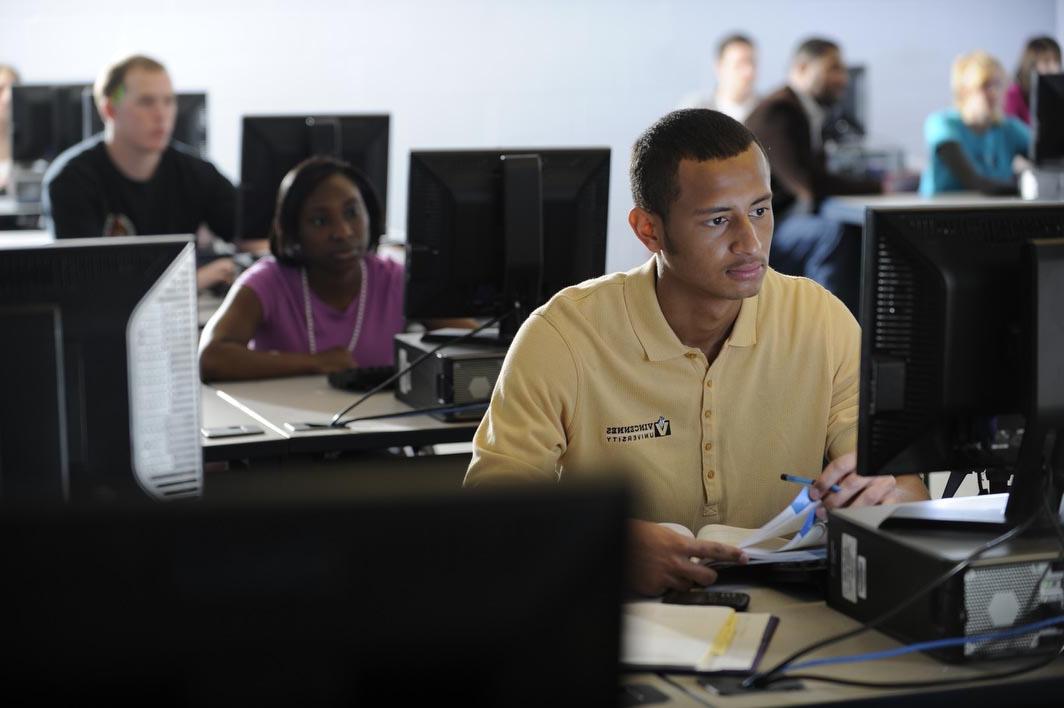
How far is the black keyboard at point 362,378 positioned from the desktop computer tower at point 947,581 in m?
1.53

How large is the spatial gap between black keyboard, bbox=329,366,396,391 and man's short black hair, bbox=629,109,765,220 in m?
1.12

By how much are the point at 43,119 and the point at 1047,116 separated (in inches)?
168

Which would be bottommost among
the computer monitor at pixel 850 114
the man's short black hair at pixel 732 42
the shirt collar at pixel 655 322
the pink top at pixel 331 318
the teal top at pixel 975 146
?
the pink top at pixel 331 318

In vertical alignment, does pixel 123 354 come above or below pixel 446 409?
above

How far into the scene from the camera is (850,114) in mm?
8570

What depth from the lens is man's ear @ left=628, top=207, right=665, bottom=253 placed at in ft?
6.45

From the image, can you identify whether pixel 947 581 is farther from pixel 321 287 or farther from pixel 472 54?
pixel 472 54

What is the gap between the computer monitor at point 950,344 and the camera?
157 cm

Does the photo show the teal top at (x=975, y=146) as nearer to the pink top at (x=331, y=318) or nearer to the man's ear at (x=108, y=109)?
the man's ear at (x=108, y=109)

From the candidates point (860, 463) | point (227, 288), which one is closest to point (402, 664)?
point (860, 463)

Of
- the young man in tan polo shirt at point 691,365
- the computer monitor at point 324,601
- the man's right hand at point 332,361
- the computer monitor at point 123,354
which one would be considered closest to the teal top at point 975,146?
the man's right hand at point 332,361

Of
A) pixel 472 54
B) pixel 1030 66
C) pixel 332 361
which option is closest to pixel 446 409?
pixel 332 361

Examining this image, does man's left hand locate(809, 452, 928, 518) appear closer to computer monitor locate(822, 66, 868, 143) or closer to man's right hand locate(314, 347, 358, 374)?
man's right hand locate(314, 347, 358, 374)

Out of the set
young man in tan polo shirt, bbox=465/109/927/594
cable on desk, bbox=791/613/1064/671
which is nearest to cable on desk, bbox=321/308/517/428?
young man in tan polo shirt, bbox=465/109/927/594
